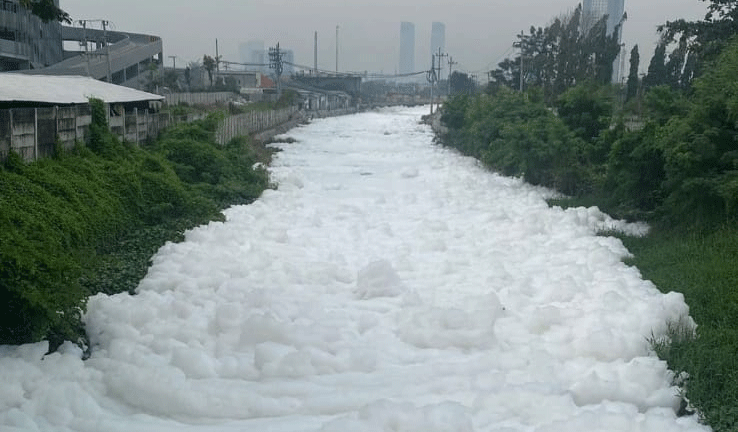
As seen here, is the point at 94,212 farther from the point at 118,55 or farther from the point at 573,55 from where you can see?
the point at 118,55

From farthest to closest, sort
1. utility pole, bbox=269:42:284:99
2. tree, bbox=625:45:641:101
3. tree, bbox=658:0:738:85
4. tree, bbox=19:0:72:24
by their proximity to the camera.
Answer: utility pole, bbox=269:42:284:99 < tree, bbox=625:45:641:101 < tree, bbox=658:0:738:85 < tree, bbox=19:0:72:24

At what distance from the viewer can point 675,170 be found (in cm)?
942

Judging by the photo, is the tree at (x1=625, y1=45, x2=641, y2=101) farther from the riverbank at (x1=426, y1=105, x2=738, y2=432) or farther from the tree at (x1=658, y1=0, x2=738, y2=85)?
the riverbank at (x1=426, y1=105, x2=738, y2=432)

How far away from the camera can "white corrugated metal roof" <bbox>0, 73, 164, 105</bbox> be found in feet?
36.4

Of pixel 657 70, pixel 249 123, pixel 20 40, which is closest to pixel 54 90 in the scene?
pixel 249 123

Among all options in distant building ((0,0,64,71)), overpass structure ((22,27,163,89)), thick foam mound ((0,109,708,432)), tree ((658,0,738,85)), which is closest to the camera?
thick foam mound ((0,109,708,432))

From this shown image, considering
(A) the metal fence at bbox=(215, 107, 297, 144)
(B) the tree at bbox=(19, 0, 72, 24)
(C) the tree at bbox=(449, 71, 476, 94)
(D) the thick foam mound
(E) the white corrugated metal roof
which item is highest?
(C) the tree at bbox=(449, 71, 476, 94)

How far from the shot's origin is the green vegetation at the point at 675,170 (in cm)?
586

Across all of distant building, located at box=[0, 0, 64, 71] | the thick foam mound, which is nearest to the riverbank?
the thick foam mound

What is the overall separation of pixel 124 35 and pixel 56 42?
741 cm

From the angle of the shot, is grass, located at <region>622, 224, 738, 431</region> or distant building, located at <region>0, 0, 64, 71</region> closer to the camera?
grass, located at <region>622, 224, 738, 431</region>

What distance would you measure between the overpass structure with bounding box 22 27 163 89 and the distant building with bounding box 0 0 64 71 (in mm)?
1115

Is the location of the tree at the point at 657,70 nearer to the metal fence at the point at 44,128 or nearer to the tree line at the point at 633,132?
the tree line at the point at 633,132

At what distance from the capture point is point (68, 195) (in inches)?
344
